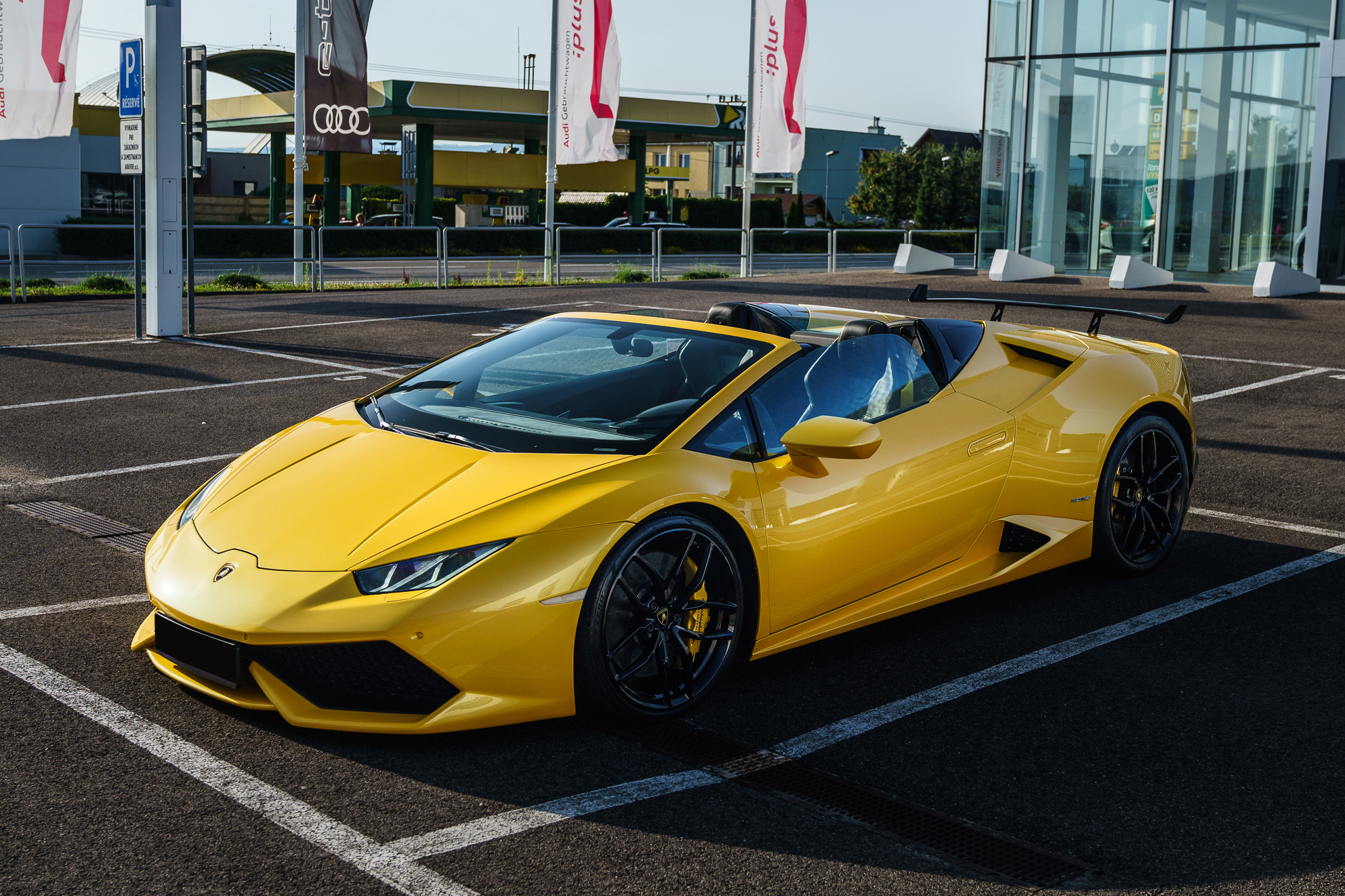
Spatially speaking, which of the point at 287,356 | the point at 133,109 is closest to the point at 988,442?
the point at 287,356

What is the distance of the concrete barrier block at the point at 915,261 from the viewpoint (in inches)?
982

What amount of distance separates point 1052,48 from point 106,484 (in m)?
22.5

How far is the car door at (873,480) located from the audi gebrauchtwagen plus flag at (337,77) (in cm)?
2550

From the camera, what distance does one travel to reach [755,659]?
4172 mm

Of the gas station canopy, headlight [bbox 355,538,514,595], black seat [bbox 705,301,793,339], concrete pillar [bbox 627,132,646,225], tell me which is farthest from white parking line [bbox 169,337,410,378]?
concrete pillar [bbox 627,132,646,225]

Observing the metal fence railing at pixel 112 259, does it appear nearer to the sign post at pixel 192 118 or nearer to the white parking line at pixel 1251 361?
the sign post at pixel 192 118

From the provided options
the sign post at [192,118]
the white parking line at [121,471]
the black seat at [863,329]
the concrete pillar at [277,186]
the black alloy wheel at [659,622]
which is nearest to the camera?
the black alloy wheel at [659,622]

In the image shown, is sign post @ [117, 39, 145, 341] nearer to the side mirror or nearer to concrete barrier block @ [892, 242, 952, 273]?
the side mirror

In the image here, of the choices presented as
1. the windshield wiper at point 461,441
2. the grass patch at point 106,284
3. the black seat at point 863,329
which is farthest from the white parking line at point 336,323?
the black seat at point 863,329

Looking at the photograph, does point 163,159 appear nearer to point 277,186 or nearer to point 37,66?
point 37,66

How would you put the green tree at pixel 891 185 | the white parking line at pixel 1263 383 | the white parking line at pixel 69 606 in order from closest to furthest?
1. the white parking line at pixel 69 606
2. the white parking line at pixel 1263 383
3. the green tree at pixel 891 185

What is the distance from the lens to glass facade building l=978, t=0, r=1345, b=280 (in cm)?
2211

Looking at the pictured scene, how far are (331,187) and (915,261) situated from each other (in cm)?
2733

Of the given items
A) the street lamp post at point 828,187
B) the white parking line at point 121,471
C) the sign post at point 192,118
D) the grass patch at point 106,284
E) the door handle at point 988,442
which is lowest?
the white parking line at point 121,471
